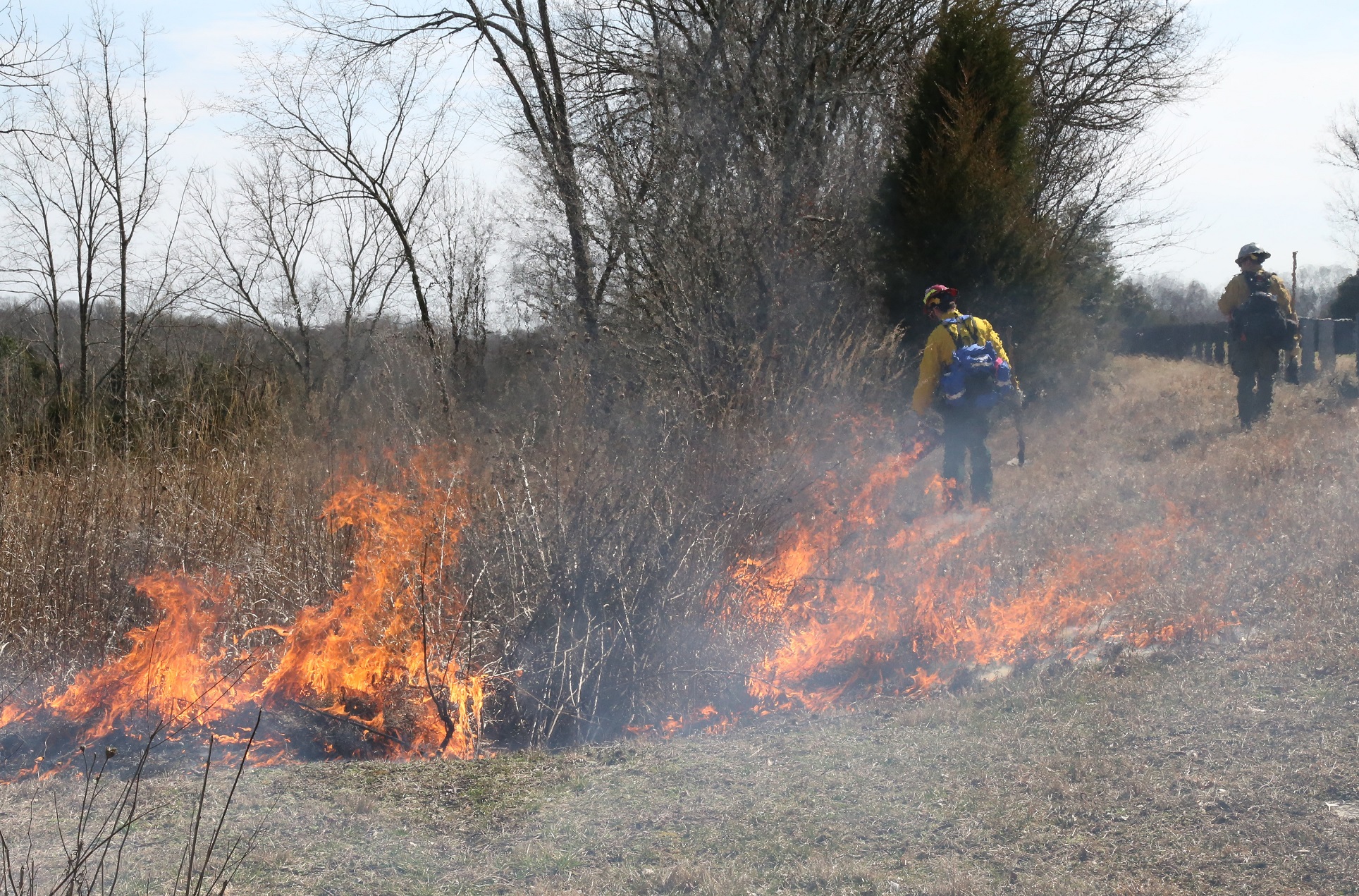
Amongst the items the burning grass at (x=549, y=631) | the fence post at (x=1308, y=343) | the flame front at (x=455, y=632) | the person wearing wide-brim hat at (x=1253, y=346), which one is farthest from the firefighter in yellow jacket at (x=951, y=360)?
the fence post at (x=1308, y=343)

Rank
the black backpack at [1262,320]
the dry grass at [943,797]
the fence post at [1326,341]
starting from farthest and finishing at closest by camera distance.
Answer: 1. the fence post at [1326,341]
2. the black backpack at [1262,320]
3. the dry grass at [943,797]

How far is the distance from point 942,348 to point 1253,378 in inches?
168

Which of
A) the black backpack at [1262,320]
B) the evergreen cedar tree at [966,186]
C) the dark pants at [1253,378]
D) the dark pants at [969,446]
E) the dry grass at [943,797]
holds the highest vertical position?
the evergreen cedar tree at [966,186]

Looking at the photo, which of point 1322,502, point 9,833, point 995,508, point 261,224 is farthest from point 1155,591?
point 261,224

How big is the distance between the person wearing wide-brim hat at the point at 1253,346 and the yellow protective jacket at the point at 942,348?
3488 mm

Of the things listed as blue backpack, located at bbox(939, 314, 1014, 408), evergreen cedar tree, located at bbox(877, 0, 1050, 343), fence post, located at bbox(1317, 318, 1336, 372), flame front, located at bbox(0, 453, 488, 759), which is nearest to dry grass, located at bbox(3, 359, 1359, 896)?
flame front, located at bbox(0, 453, 488, 759)

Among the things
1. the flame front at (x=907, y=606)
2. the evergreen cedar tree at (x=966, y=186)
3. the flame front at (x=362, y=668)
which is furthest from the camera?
the evergreen cedar tree at (x=966, y=186)

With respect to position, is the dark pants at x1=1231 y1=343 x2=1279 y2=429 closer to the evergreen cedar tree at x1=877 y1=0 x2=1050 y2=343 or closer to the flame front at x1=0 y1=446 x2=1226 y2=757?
the evergreen cedar tree at x1=877 y1=0 x2=1050 y2=343

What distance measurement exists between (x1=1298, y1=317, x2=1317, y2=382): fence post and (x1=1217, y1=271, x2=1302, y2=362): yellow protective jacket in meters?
4.43

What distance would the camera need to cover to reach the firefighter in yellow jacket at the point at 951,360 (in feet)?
27.2

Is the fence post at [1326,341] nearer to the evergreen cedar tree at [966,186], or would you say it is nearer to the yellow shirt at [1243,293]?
the yellow shirt at [1243,293]

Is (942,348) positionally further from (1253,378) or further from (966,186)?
(1253,378)

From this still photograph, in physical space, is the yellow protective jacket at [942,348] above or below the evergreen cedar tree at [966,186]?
below

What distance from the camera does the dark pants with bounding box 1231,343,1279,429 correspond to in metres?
10.4
